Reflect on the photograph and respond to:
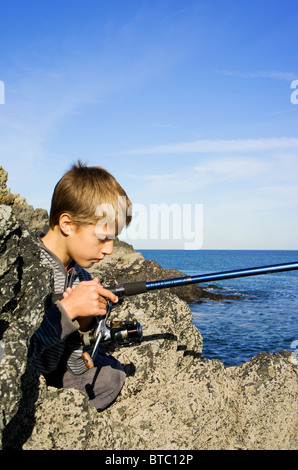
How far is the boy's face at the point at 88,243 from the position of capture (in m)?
3.41

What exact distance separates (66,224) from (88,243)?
0.89 ft

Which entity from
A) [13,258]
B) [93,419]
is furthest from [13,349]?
[93,419]

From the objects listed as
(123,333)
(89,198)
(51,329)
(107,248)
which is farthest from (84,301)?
→ (89,198)

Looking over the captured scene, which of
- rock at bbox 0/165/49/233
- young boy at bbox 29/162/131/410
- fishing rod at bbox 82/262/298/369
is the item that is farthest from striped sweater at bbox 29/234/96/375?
rock at bbox 0/165/49/233

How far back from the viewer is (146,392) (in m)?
4.38

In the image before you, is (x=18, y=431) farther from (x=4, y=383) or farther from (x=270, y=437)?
(x=270, y=437)

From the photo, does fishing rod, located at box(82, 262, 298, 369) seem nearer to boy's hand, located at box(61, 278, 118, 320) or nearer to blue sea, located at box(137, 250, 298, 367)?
boy's hand, located at box(61, 278, 118, 320)

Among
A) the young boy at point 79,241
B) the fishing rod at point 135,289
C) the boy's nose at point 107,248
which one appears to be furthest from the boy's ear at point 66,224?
the fishing rod at point 135,289

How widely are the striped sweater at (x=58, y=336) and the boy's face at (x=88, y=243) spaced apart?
205 mm

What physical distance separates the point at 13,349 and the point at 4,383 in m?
0.21

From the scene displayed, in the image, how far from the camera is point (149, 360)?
4.59 m

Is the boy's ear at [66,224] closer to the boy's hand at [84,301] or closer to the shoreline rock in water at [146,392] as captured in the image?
the shoreline rock in water at [146,392]

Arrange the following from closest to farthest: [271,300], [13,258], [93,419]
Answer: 1. [13,258]
2. [93,419]
3. [271,300]

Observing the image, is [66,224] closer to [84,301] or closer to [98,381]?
[84,301]
